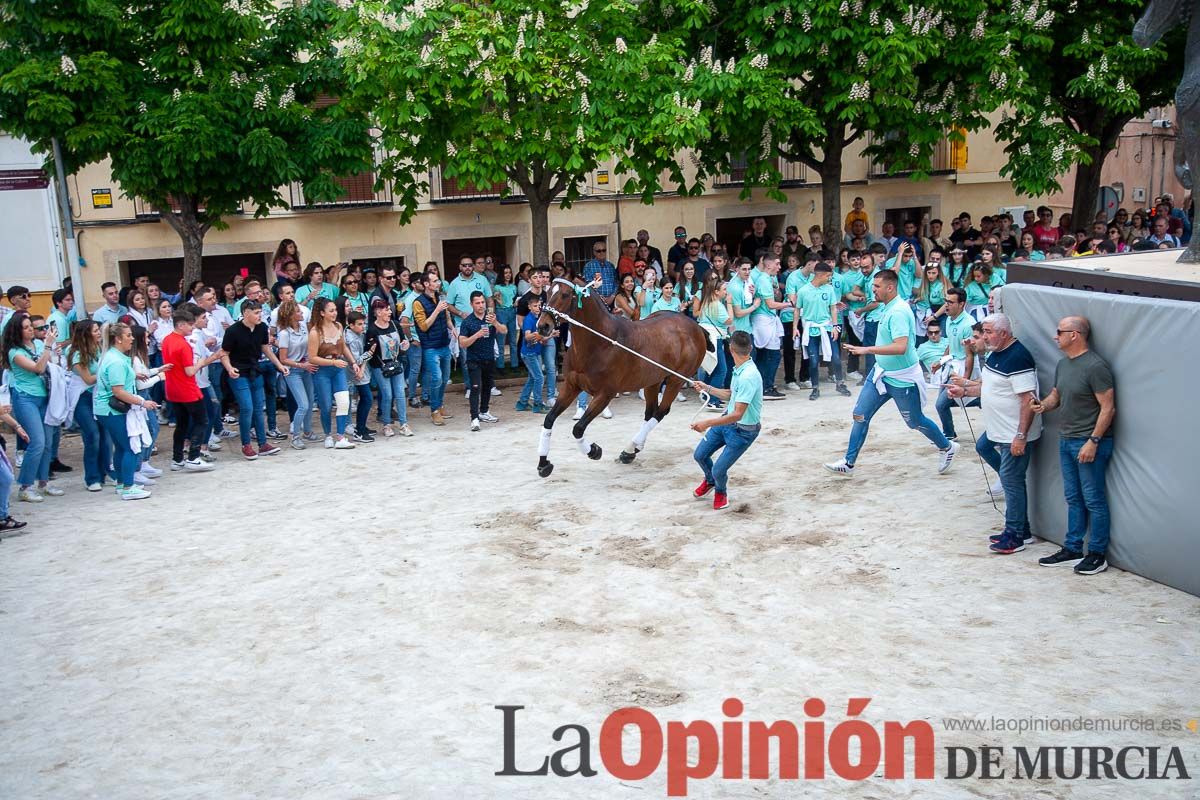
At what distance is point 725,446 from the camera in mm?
9820

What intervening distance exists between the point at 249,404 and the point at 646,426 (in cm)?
456

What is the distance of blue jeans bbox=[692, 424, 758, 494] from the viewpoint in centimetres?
969

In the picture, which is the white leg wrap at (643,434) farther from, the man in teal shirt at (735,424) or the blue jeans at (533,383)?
the blue jeans at (533,383)

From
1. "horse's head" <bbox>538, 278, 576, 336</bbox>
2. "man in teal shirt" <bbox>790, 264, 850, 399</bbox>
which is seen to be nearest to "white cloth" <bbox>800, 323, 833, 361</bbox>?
"man in teal shirt" <bbox>790, 264, 850, 399</bbox>

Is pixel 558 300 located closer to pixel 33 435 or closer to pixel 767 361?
pixel 767 361

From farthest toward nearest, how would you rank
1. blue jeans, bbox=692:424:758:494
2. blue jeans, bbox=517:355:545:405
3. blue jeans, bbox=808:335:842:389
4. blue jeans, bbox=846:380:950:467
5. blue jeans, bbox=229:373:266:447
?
blue jeans, bbox=808:335:842:389 < blue jeans, bbox=517:355:545:405 < blue jeans, bbox=229:373:266:447 < blue jeans, bbox=846:380:950:467 < blue jeans, bbox=692:424:758:494

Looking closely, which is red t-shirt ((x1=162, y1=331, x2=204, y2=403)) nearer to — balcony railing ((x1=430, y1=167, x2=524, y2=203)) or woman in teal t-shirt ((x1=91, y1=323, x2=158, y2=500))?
woman in teal t-shirt ((x1=91, y1=323, x2=158, y2=500))

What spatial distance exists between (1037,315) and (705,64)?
8753mm

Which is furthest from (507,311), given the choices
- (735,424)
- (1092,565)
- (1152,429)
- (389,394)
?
(1152,429)

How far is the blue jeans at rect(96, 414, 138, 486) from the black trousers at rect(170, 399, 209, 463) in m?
0.87

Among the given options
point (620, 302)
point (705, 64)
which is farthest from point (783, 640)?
point (705, 64)

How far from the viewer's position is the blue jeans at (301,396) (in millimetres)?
12828

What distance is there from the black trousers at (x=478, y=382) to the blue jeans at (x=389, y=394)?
85cm

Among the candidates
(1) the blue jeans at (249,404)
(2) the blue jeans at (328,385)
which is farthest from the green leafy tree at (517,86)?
(1) the blue jeans at (249,404)
